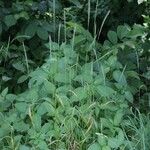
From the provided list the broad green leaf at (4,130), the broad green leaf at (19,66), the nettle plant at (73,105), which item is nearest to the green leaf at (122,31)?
the nettle plant at (73,105)

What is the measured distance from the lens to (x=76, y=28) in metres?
2.99

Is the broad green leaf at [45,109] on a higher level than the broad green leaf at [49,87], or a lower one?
lower

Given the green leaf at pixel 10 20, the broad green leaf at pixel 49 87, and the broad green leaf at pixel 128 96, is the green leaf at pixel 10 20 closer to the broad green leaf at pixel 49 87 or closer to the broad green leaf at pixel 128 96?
the broad green leaf at pixel 49 87

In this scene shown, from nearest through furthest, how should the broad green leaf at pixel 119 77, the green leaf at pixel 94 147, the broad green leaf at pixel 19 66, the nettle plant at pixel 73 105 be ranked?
1. the green leaf at pixel 94 147
2. the nettle plant at pixel 73 105
3. the broad green leaf at pixel 119 77
4. the broad green leaf at pixel 19 66

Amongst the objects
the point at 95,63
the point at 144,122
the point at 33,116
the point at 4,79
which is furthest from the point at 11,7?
the point at 144,122

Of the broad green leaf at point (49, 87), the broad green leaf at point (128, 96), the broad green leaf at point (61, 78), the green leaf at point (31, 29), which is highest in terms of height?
the green leaf at point (31, 29)

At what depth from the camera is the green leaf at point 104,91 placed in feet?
8.92

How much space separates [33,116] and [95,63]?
578mm

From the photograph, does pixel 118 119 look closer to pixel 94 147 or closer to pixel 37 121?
pixel 94 147

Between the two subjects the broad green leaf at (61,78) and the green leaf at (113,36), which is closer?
the broad green leaf at (61,78)

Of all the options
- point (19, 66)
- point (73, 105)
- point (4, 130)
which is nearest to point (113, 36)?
point (73, 105)

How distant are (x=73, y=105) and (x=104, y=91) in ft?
0.65

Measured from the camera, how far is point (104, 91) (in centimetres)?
273

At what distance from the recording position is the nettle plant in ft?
8.52
